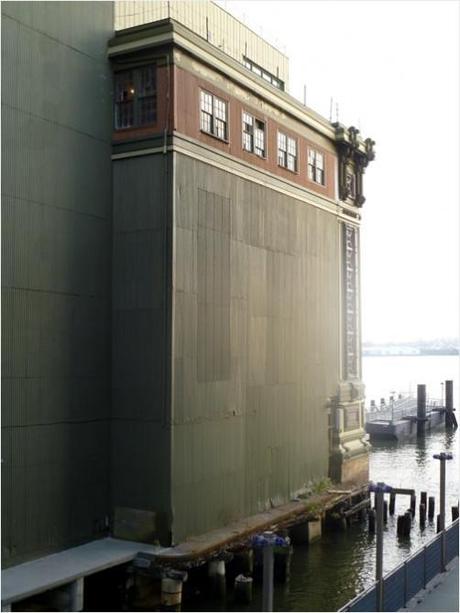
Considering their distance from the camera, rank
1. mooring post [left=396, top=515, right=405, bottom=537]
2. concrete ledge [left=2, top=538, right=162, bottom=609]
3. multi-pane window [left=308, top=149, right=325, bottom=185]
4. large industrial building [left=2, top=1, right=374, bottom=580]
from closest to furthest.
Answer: concrete ledge [left=2, top=538, right=162, bottom=609] < large industrial building [left=2, top=1, right=374, bottom=580] < multi-pane window [left=308, top=149, right=325, bottom=185] < mooring post [left=396, top=515, right=405, bottom=537]

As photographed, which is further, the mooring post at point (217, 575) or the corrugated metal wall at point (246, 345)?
the corrugated metal wall at point (246, 345)

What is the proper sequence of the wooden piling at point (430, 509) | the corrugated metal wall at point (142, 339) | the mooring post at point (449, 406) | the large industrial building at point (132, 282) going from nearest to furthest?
1. the large industrial building at point (132, 282)
2. the corrugated metal wall at point (142, 339)
3. the wooden piling at point (430, 509)
4. the mooring post at point (449, 406)

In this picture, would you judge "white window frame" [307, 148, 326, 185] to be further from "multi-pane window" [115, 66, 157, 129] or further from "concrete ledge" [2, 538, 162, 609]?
"concrete ledge" [2, 538, 162, 609]

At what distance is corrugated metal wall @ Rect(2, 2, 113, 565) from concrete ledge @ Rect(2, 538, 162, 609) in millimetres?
423

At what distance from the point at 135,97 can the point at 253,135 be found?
5.86m

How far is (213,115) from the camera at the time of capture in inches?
1048

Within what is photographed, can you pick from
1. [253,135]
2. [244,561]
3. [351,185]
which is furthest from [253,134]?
[244,561]

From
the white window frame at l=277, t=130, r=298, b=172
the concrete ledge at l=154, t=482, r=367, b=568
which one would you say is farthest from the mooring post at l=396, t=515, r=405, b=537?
the white window frame at l=277, t=130, r=298, b=172

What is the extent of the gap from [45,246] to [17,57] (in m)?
5.70

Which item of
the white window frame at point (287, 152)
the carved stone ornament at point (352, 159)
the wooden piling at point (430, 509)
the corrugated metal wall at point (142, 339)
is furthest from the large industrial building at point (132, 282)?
the wooden piling at point (430, 509)

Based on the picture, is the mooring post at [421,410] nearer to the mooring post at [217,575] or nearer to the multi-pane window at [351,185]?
the multi-pane window at [351,185]

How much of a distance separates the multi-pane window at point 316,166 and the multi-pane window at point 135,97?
10754mm

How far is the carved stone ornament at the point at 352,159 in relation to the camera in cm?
3612

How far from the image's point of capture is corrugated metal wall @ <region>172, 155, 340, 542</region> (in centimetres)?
2459
